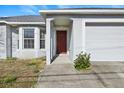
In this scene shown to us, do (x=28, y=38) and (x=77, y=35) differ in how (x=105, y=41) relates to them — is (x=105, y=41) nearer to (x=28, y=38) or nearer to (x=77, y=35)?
(x=77, y=35)

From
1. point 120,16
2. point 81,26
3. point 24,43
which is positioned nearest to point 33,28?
point 24,43

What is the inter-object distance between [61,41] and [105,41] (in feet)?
22.5

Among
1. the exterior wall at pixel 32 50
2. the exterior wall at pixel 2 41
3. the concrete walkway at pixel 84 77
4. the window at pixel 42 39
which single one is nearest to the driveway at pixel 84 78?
the concrete walkway at pixel 84 77

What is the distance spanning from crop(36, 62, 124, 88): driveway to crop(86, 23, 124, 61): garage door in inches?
87.7

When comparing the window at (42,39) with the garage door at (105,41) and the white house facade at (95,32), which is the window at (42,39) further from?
the garage door at (105,41)

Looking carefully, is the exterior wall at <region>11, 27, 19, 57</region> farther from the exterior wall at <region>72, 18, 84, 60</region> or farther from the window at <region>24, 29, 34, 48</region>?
the exterior wall at <region>72, 18, 84, 60</region>

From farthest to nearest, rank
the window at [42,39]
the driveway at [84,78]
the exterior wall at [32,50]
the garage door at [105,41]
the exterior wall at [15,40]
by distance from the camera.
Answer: the exterior wall at [15,40]
the window at [42,39]
the exterior wall at [32,50]
the garage door at [105,41]
the driveway at [84,78]

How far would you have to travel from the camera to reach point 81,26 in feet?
44.5

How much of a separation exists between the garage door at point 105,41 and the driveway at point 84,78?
2227mm

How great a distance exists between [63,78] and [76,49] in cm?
422

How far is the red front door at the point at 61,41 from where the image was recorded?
65.8ft

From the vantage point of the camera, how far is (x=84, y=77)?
9.82 meters

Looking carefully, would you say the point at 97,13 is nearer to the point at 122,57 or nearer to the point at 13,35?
the point at 122,57

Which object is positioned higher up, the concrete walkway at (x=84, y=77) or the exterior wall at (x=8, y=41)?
the exterior wall at (x=8, y=41)
